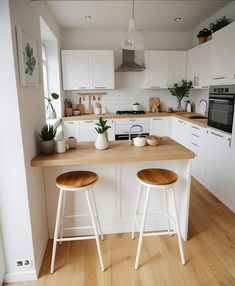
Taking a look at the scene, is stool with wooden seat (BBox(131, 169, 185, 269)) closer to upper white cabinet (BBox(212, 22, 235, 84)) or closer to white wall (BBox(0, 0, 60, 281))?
white wall (BBox(0, 0, 60, 281))

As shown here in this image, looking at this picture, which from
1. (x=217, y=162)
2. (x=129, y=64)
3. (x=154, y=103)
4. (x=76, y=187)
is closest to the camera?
(x=76, y=187)

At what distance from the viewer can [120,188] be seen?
223 centimetres

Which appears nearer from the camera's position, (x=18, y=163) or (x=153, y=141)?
(x=18, y=163)

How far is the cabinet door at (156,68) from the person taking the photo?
459 centimetres

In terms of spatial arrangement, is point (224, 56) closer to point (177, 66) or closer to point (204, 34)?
point (204, 34)

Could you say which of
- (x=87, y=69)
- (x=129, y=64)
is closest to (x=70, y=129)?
(x=87, y=69)

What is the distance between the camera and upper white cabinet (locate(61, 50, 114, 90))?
4.42 m

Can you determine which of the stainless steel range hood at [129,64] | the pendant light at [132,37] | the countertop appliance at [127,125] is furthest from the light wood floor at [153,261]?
the stainless steel range hood at [129,64]

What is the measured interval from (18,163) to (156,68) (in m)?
3.77

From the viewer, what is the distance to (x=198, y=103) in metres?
4.75

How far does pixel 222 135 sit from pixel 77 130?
8.82 ft

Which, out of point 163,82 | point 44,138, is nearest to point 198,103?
point 163,82

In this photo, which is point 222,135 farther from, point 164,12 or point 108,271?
point 164,12

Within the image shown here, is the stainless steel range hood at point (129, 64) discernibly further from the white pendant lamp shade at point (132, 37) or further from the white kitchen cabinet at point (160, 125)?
the white pendant lamp shade at point (132, 37)
